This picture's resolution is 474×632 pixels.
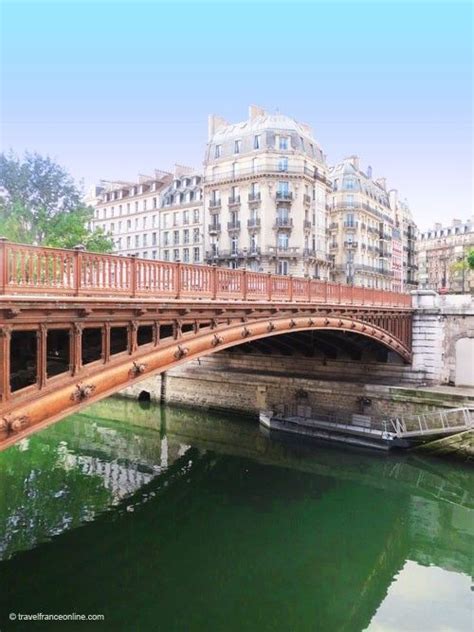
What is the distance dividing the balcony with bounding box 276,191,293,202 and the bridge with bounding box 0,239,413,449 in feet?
99.2

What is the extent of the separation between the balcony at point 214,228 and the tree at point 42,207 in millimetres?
15592

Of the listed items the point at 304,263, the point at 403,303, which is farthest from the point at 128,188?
the point at 403,303

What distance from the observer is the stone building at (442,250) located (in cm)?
8911

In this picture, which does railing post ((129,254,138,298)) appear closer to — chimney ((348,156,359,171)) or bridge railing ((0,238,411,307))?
bridge railing ((0,238,411,307))

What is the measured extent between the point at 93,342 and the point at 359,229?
48.1m

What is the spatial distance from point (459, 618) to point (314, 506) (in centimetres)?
631

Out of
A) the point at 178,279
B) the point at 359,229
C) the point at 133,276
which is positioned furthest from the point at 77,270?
the point at 359,229

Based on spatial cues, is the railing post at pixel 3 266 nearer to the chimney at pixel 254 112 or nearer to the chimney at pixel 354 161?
the chimney at pixel 254 112

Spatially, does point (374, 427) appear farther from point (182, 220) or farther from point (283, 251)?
point (182, 220)

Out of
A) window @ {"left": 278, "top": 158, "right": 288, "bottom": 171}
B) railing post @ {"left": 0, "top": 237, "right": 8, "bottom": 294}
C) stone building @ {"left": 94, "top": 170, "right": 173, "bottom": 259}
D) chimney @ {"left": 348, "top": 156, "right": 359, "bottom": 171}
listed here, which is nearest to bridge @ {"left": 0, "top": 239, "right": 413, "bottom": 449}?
railing post @ {"left": 0, "top": 237, "right": 8, "bottom": 294}

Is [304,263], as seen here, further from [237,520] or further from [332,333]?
[237,520]

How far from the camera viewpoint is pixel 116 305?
9086 millimetres

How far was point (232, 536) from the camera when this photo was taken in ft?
47.1

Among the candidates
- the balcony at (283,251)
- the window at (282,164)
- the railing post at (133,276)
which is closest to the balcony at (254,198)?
the window at (282,164)
